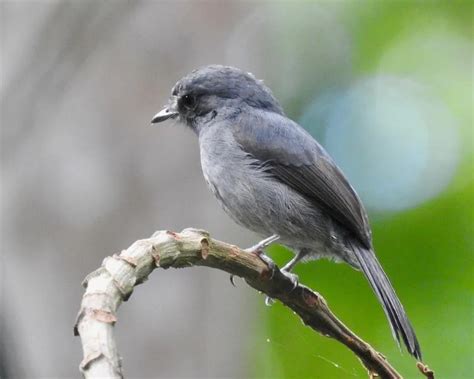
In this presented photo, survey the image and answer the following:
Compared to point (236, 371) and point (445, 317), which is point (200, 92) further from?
point (445, 317)

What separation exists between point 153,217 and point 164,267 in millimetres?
3460

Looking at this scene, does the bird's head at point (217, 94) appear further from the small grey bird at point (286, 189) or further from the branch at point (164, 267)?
the branch at point (164, 267)

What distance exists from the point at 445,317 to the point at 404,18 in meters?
4.02

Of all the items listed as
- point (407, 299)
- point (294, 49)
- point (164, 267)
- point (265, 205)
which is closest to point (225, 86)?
point (265, 205)

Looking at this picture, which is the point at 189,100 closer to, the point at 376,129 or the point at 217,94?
the point at 217,94

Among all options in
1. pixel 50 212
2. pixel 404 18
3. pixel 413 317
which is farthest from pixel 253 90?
pixel 404 18

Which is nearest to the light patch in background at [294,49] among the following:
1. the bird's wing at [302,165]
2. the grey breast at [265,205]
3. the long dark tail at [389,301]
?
the bird's wing at [302,165]

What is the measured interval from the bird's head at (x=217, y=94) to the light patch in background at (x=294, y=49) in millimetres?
1674

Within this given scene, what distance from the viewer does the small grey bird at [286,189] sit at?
3.96m

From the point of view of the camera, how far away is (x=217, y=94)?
454cm

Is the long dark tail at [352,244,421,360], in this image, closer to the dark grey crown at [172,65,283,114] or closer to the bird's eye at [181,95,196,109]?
the dark grey crown at [172,65,283,114]

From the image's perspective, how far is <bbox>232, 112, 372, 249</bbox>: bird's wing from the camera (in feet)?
13.0

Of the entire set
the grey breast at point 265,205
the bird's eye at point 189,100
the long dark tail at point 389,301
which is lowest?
the long dark tail at point 389,301

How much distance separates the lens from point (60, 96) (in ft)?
17.7
